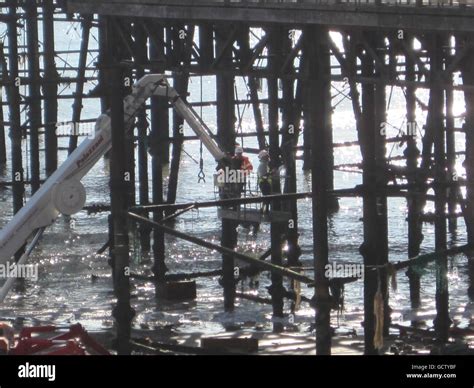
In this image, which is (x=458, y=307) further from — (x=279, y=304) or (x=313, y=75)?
(x=313, y=75)

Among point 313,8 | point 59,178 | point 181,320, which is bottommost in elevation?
point 181,320

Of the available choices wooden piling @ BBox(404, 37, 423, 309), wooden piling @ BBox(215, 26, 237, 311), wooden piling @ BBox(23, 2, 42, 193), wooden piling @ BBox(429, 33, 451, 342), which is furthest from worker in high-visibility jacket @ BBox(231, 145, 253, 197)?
wooden piling @ BBox(23, 2, 42, 193)

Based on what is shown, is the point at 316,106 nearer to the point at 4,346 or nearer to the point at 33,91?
the point at 4,346

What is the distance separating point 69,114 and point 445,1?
8482cm

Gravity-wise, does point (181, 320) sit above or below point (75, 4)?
below

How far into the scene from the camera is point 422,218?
38000 millimetres

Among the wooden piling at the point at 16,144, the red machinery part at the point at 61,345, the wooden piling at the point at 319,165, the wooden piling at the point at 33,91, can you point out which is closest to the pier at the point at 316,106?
the wooden piling at the point at 319,165

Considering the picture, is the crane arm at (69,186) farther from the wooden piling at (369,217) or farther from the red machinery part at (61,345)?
the wooden piling at (369,217)

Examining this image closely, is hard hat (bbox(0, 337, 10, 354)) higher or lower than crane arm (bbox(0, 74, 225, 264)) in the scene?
lower

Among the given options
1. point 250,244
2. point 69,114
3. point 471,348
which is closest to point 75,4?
point 471,348

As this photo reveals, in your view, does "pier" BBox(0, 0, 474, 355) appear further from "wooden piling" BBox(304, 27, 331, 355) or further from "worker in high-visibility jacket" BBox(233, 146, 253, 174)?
"worker in high-visibility jacket" BBox(233, 146, 253, 174)

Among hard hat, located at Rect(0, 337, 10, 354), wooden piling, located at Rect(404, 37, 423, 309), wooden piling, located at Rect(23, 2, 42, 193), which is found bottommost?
hard hat, located at Rect(0, 337, 10, 354)

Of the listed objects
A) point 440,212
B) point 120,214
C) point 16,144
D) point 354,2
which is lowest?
point 440,212

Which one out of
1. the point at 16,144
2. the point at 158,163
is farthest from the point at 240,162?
the point at 16,144
